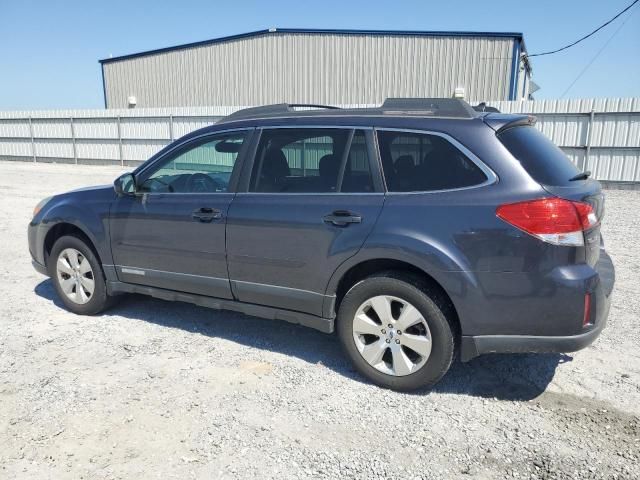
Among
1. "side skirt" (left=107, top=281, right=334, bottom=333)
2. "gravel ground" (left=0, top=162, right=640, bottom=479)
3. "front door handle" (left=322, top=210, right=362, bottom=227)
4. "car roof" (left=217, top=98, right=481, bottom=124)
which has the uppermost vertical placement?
"car roof" (left=217, top=98, right=481, bottom=124)

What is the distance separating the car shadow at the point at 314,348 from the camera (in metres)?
3.41

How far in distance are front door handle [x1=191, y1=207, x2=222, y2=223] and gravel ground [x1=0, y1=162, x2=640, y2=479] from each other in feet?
3.41

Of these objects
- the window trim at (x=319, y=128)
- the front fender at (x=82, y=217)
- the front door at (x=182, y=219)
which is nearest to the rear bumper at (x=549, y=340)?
the window trim at (x=319, y=128)

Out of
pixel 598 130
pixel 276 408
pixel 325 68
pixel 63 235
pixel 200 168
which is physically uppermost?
pixel 325 68

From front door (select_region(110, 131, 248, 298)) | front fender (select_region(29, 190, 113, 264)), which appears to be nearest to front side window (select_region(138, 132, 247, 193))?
front door (select_region(110, 131, 248, 298))

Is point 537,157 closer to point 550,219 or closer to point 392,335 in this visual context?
point 550,219

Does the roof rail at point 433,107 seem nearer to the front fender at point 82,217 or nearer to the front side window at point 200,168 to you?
the front side window at point 200,168

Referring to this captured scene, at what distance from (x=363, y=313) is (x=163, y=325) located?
2.07m

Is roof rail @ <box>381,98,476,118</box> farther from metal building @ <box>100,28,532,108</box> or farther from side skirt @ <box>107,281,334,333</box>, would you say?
metal building @ <box>100,28,532,108</box>

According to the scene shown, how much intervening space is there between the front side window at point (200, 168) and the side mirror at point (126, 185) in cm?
8

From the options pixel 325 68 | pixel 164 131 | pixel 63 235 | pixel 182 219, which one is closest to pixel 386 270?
pixel 182 219

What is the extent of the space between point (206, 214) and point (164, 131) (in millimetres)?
18039

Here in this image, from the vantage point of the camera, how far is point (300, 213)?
3.44 m

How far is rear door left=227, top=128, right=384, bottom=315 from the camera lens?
3.31 m
